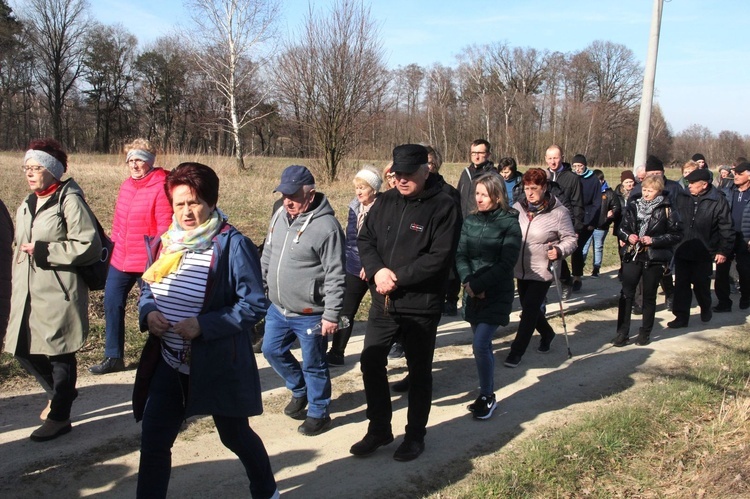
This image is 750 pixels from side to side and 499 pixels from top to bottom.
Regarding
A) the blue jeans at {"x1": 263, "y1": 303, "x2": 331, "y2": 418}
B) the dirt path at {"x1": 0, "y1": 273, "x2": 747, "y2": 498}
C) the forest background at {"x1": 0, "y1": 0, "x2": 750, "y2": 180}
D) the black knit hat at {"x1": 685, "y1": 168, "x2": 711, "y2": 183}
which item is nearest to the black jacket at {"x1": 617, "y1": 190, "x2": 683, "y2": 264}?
the dirt path at {"x1": 0, "y1": 273, "x2": 747, "y2": 498}

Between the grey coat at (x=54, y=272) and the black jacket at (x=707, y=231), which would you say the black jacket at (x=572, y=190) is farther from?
the grey coat at (x=54, y=272)

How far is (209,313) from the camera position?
2.98 meters

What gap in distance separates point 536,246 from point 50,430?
438cm

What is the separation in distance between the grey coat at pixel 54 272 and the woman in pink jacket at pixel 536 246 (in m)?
3.84

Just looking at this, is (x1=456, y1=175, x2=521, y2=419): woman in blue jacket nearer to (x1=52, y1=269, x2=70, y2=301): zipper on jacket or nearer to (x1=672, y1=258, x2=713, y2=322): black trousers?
→ (x1=52, y1=269, x2=70, y2=301): zipper on jacket

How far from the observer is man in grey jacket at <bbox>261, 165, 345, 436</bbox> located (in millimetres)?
4258

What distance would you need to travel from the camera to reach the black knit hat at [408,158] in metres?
3.81

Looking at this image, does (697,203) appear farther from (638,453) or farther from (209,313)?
(209,313)

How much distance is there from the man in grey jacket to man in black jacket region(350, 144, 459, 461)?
292 mm

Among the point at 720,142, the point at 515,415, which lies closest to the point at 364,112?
the point at 515,415

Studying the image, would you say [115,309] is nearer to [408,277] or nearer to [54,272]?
[54,272]

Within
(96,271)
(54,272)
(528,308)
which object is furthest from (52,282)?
(528,308)

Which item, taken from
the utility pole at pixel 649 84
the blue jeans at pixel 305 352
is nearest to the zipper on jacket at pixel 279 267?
the blue jeans at pixel 305 352

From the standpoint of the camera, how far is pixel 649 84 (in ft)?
42.1
